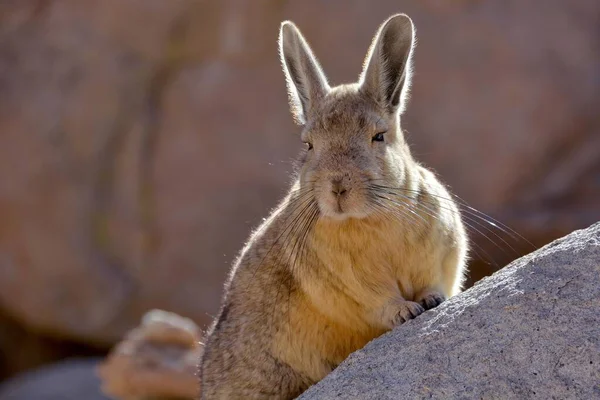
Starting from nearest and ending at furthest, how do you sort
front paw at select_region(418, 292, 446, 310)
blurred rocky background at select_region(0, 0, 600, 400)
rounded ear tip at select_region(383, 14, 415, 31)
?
front paw at select_region(418, 292, 446, 310)
rounded ear tip at select_region(383, 14, 415, 31)
blurred rocky background at select_region(0, 0, 600, 400)

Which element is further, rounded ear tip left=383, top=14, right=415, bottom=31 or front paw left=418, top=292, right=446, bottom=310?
rounded ear tip left=383, top=14, right=415, bottom=31

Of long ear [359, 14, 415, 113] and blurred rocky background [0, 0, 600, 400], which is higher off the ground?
blurred rocky background [0, 0, 600, 400]

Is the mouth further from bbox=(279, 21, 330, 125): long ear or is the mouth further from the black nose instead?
bbox=(279, 21, 330, 125): long ear

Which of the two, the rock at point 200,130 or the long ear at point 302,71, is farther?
the rock at point 200,130

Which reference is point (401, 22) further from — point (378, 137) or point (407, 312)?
point (407, 312)

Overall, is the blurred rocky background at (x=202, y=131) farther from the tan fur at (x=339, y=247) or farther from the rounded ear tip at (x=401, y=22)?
the rounded ear tip at (x=401, y=22)

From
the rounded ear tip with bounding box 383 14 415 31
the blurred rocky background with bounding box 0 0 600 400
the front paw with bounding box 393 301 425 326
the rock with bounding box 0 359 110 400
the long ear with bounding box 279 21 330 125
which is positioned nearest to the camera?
the front paw with bounding box 393 301 425 326

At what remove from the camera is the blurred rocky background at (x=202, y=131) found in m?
11.8

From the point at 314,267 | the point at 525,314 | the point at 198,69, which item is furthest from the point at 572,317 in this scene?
the point at 198,69

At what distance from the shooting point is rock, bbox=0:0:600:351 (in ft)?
38.8

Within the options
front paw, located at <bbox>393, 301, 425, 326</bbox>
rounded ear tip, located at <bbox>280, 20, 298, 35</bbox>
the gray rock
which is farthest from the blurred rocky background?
the gray rock

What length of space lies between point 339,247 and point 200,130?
824 cm

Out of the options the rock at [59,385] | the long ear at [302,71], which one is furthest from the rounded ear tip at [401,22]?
the rock at [59,385]

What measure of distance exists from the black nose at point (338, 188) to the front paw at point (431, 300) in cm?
75
